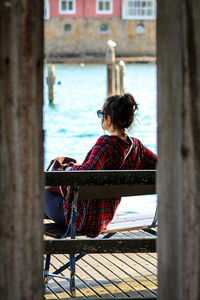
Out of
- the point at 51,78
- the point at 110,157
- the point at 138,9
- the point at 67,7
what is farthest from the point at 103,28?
the point at 110,157

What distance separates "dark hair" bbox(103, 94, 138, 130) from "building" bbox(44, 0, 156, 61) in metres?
51.1

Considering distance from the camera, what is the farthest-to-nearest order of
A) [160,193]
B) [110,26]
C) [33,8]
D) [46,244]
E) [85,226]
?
[110,26], [85,226], [46,244], [160,193], [33,8]

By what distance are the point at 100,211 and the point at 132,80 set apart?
3145cm

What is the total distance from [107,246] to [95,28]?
5308 cm

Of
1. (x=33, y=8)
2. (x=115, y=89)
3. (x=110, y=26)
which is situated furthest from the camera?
(x=110, y=26)

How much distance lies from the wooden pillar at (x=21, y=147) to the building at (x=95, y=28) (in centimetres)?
5271

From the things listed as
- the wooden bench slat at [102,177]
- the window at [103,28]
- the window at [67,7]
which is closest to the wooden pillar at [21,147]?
the wooden bench slat at [102,177]

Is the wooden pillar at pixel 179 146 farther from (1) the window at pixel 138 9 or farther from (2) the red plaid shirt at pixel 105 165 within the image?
(1) the window at pixel 138 9

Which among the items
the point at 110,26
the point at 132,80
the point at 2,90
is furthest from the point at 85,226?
the point at 110,26

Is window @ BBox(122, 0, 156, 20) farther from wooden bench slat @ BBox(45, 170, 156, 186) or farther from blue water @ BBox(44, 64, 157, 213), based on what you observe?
wooden bench slat @ BBox(45, 170, 156, 186)

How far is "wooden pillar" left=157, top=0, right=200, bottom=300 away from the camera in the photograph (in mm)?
1401

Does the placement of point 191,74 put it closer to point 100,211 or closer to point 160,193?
point 160,193

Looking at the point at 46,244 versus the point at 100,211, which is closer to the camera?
the point at 46,244

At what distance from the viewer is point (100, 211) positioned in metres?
2.95
